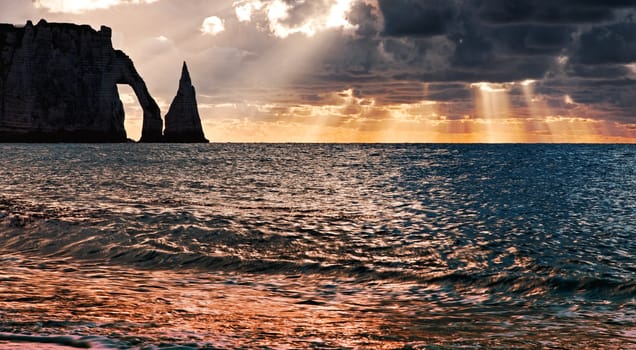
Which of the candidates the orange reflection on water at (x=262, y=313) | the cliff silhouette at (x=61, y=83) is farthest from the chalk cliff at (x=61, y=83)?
the orange reflection on water at (x=262, y=313)

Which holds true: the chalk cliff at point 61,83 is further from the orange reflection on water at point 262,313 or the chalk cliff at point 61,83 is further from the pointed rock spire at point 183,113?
the orange reflection on water at point 262,313

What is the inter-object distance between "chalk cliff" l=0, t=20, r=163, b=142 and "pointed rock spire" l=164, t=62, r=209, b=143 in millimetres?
14278

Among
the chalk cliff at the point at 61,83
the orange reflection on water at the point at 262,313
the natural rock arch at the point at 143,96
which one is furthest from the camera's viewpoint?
the natural rock arch at the point at 143,96

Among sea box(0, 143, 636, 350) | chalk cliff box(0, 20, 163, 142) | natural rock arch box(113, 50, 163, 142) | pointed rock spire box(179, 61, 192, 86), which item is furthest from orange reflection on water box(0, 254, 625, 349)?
pointed rock spire box(179, 61, 192, 86)

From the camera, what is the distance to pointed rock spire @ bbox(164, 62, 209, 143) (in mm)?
191250

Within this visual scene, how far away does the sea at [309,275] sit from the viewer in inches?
320

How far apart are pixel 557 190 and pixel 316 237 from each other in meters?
26.5

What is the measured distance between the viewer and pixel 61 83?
168 meters

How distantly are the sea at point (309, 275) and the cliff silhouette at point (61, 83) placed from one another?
153119mm

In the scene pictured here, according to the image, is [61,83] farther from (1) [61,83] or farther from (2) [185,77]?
(2) [185,77]

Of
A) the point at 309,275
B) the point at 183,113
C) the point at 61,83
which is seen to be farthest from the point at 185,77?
the point at 309,275

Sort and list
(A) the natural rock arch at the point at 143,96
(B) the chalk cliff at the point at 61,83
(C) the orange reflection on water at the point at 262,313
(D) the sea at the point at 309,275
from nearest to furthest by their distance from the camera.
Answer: (C) the orange reflection on water at the point at 262,313 < (D) the sea at the point at 309,275 < (B) the chalk cliff at the point at 61,83 < (A) the natural rock arch at the point at 143,96

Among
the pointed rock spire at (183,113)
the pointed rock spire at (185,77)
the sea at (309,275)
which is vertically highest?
the pointed rock spire at (185,77)

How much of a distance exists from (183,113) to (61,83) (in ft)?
131
